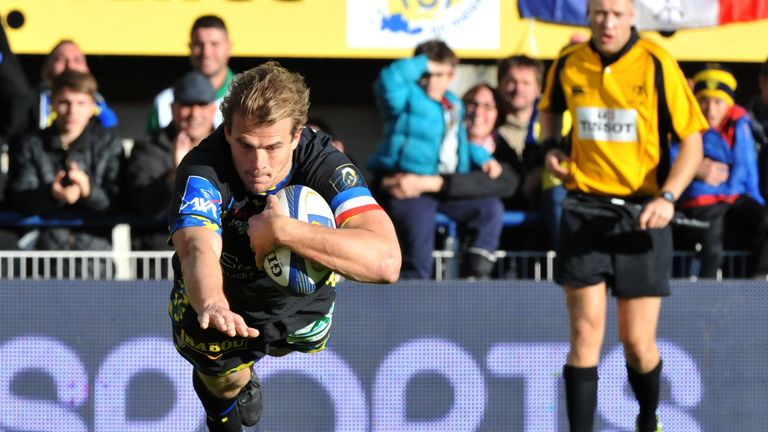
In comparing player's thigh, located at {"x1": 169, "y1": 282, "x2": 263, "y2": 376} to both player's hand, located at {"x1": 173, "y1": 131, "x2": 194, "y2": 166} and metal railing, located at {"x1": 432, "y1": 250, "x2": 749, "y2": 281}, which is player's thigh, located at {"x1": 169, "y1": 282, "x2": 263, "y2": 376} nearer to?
player's hand, located at {"x1": 173, "y1": 131, "x2": 194, "y2": 166}

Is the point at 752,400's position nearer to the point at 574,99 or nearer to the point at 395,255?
the point at 574,99

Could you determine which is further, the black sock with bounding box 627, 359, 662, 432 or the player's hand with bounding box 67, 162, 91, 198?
the player's hand with bounding box 67, 162, 91, 198

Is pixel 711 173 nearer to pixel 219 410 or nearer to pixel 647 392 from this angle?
pixel 647 392

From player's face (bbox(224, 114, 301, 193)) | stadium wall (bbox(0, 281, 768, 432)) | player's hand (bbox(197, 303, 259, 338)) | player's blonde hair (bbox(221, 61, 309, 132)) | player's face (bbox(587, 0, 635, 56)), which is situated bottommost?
stadium wall (bbox(0, 281, 768, 432))

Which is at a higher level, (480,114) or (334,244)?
(480,114)

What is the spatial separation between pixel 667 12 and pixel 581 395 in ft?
14.4

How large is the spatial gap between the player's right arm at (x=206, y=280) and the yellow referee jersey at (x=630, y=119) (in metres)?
2.84

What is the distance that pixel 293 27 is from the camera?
34.3 feet

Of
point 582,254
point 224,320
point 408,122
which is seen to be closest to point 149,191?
point 408,122

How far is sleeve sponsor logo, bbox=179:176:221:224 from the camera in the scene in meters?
5.11

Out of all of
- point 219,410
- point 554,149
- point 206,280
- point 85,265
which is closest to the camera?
point 206,280

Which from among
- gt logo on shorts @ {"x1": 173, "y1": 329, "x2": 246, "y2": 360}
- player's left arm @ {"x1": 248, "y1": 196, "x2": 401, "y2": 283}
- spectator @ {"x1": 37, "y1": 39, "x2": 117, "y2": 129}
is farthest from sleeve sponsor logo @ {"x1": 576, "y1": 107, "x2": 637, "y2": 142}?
spectator @ {"x1": 37, "y1": 39, "x2": 117, "y2": 129}

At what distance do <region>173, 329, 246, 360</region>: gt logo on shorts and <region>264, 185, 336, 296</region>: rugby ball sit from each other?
78 centimetres

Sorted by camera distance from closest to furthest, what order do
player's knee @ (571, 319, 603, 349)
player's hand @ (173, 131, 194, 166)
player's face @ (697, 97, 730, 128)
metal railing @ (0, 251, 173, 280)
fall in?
player's knee @ (571, 319, 603, 349), metal railing @ (0, 251, 173, 280), player's hand @ (173, 131, 194, 166), player's face @ (697, 97, 730, 128)
